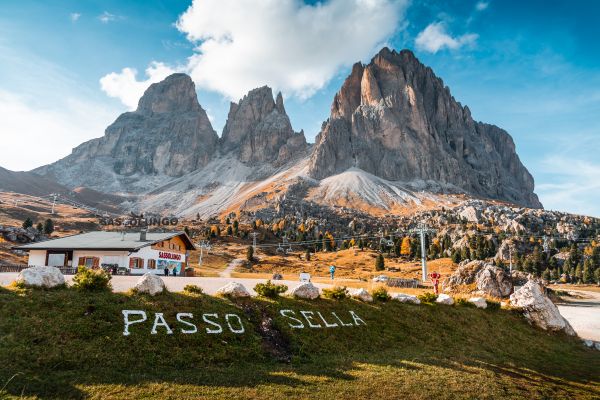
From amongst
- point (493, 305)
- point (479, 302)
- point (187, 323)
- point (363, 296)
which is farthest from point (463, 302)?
point (187, 323)

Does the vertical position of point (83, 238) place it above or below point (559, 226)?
below

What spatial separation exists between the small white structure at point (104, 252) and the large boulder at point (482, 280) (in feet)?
139

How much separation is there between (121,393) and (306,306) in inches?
485

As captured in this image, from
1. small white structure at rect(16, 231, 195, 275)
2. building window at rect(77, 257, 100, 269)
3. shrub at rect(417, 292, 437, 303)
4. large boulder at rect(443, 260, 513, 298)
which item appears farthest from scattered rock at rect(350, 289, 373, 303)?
building window at rect(77, 257, 100, 269)

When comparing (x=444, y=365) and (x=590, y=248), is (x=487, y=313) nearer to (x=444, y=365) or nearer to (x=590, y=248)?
(x=444, y=365)

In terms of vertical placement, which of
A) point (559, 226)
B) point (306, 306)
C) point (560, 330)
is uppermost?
point (559, 226)

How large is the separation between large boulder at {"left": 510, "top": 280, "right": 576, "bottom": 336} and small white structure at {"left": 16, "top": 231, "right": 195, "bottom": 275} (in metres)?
44.3

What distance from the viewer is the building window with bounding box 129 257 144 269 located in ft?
171

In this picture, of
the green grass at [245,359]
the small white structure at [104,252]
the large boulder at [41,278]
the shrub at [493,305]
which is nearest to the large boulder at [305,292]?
the green grass at [245,359]

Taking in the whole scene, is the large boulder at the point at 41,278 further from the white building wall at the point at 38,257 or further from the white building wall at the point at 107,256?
the white building wall at the point at 38,257

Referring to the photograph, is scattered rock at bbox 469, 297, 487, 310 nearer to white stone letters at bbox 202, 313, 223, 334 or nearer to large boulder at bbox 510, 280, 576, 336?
large boulder at bbox 510, 280, 576, 336

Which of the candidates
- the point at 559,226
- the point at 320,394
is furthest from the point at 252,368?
the point at 559,226

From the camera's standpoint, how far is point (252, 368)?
→ 51.1 ft

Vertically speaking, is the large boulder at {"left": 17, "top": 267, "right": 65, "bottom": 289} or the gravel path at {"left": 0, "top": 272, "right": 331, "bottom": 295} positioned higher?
the large boulder at {"left": 17, "top": 267, "right": 65, "bottom": 289}
